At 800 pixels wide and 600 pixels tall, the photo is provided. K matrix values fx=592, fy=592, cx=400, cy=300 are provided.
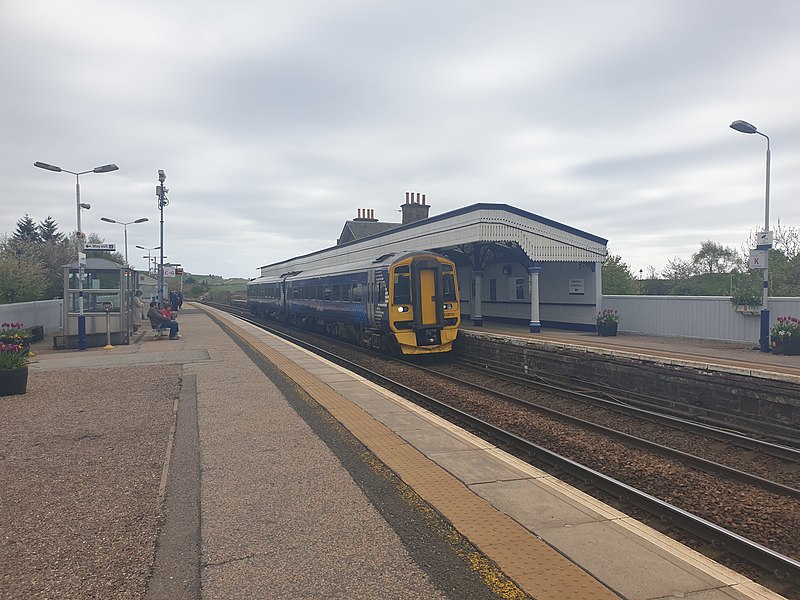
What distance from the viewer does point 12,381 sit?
10.3 metres

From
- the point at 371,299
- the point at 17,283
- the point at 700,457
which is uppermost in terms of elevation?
the point at 17,283

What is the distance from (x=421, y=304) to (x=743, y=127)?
953cm

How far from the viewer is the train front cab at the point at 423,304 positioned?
1576cm

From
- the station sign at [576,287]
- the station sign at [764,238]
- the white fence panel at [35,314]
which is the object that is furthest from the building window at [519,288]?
the white fence panel at [35,314]

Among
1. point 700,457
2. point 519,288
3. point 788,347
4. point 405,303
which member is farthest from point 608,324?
point 700,457

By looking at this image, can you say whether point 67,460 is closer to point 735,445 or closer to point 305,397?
point 305,397

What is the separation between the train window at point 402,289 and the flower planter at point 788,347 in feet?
30.6

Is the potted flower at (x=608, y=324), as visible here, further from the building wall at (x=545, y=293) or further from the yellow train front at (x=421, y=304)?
the yellow train front at (x=421, y=304)

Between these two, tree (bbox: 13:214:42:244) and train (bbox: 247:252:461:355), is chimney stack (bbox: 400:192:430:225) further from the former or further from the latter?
tree (bbox: 13:214:42:244)

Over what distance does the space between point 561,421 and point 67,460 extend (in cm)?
718

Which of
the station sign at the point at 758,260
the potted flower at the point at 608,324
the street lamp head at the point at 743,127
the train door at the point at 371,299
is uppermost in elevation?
the street lamp head at the point at 743,127

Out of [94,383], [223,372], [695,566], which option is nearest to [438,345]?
[223,372]

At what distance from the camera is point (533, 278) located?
70.3ft

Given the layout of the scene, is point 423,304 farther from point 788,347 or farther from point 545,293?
point 545,293
